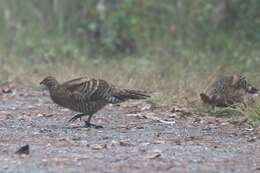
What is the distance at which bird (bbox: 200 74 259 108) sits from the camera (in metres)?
9.84

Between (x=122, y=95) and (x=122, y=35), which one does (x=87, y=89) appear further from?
(x=122, y=35)

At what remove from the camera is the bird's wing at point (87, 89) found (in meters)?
8.61

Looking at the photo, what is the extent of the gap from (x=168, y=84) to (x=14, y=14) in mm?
8612

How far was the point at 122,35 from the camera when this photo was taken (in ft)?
63.6

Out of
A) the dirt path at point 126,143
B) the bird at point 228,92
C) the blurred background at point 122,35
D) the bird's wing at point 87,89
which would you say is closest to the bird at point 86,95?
the bird's wing at point 87,89

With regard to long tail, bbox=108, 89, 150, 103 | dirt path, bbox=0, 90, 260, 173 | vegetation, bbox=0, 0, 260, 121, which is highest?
vegetation, bbox=0, 0, 260, 121

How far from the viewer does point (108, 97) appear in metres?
8.72

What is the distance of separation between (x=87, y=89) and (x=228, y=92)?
74.4 inches

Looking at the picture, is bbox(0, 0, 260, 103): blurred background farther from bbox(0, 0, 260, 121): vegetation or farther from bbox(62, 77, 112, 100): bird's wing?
bbox(62, 77, 112, 100): bird's wing

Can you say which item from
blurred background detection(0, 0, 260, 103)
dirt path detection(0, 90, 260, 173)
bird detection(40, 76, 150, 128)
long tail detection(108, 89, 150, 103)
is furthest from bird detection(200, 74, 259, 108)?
blurred background detection(0, 0, 260, 103)

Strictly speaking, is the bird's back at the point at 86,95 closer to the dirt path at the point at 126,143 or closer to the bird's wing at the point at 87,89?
the bird's wing at the point at 87,89

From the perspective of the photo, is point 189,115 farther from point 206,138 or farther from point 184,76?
point 184,76

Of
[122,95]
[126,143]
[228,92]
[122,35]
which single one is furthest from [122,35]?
[126,143]

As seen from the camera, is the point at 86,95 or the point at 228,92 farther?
the point at 228,92
